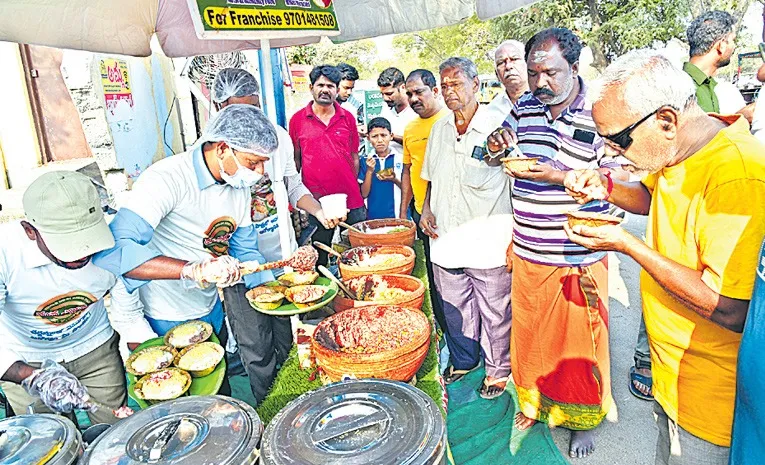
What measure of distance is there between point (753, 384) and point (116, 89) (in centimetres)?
605

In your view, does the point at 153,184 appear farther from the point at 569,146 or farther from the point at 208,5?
the point at 569,146

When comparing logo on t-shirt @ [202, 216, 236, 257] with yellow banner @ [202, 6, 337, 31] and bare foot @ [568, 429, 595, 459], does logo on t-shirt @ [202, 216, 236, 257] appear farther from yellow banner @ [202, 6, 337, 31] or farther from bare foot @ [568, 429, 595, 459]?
bare foot @ [568, 429, 595, 459]

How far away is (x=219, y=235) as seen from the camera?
253 cm

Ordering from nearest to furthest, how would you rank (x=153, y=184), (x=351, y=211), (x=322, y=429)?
(x=322, y=429) → (x=153, y=184) → (x=351, y=211)

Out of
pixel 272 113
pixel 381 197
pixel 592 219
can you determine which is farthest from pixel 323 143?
pixel 592 219

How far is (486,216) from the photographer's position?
3.10 metres

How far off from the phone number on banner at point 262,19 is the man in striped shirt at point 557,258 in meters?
1.12

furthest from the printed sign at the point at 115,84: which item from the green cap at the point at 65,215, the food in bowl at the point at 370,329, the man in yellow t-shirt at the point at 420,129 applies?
the food in bowl at the point at 370,329

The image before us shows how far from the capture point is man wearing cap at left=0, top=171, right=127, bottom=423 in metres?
1.82

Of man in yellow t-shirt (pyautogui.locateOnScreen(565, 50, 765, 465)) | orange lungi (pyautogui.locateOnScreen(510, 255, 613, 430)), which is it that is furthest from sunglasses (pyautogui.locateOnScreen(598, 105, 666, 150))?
orange lungi (pyautogui.locateOnScreen(510, 255, 613, 430))

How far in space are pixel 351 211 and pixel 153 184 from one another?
2681 mm

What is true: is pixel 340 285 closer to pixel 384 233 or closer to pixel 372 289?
pixel 372 289

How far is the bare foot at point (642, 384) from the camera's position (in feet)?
10.2

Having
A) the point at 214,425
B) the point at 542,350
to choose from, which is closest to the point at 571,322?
the point at 542,350
